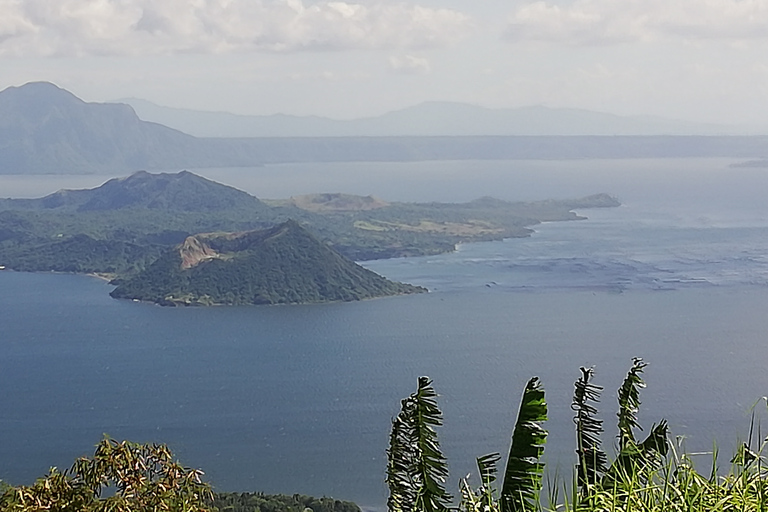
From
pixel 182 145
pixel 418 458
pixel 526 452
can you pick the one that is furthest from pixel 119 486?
pixel 182 145

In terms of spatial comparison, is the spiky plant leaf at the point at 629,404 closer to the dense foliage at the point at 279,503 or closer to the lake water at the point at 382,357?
the lake water at the point at 382,357

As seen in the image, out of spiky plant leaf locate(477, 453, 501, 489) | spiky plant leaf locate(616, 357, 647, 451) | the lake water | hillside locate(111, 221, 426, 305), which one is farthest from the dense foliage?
hillside locate(111, 221, 426, 305)

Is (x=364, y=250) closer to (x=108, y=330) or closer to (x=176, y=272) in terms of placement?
(x=176, y=272)

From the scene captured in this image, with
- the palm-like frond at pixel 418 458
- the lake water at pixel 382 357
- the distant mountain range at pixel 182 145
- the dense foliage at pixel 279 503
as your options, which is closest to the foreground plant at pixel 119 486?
the palm-like frond at pixel 418 458

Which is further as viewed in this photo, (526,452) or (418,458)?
(418,458)

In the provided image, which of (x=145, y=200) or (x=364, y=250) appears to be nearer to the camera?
(x=364, y=250)

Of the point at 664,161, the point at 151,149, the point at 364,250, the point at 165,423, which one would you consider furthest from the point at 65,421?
the point at 151,149

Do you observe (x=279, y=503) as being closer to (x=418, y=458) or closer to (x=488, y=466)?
(x=418, y=458)

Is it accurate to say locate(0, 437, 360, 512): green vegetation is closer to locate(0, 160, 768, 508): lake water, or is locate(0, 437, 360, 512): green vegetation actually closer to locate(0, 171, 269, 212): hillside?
locate(0, 160, 768, 508): lake water
